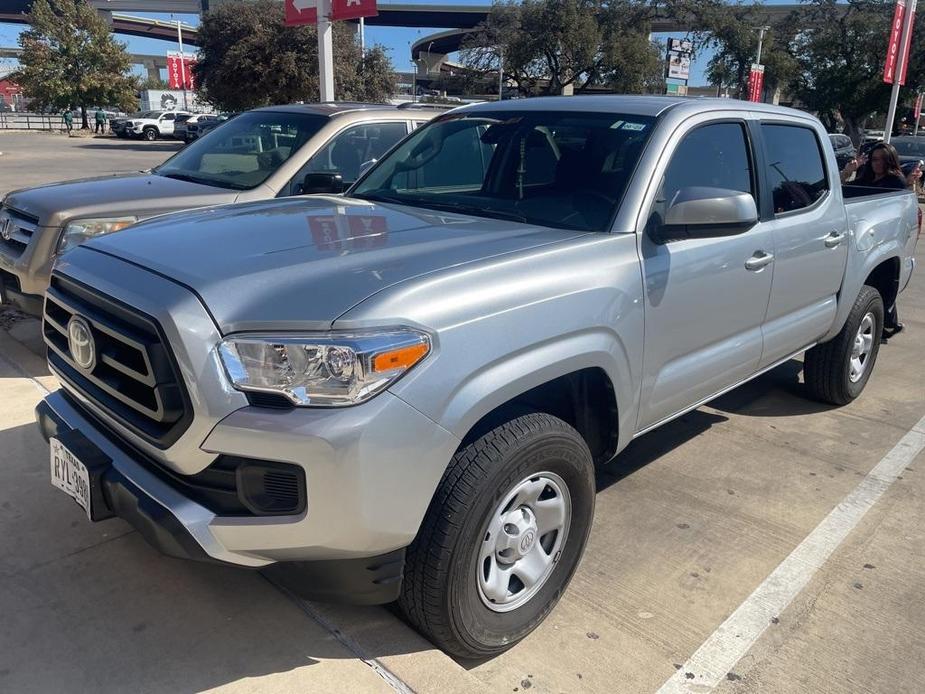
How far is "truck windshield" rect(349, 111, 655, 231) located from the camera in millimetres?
3236

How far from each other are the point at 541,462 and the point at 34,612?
1.88m

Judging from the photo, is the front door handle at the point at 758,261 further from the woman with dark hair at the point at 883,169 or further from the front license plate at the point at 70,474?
the woman with dark hair at the point at 883,169

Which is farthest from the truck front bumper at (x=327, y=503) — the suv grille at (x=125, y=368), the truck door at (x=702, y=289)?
the truck door at (x=702, y=289)

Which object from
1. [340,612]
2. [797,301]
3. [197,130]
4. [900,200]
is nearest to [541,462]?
[340,612]

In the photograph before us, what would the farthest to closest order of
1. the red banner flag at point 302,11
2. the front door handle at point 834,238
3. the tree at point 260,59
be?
the tree at point 260,59 → the red banner flag at point 302,11 → the front door handle at point 834,238

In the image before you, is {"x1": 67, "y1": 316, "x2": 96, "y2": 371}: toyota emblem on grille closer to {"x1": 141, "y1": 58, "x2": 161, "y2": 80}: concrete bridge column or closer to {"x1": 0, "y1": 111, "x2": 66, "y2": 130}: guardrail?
{"x1": 0, "y1": 111, "x2": 66, "y2": 130}: guardrail

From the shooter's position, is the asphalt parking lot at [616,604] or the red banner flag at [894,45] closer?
the asphalt parking lot at [616,604]

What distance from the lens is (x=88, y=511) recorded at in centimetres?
251

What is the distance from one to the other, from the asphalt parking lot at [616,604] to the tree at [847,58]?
35207 mm

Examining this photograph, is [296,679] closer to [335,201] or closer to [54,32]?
[335,201]

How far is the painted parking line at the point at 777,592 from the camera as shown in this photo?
268 cm

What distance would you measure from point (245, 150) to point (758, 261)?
13.0 ft

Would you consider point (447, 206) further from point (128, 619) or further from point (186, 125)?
point (186, 125)

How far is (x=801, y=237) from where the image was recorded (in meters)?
4.09
